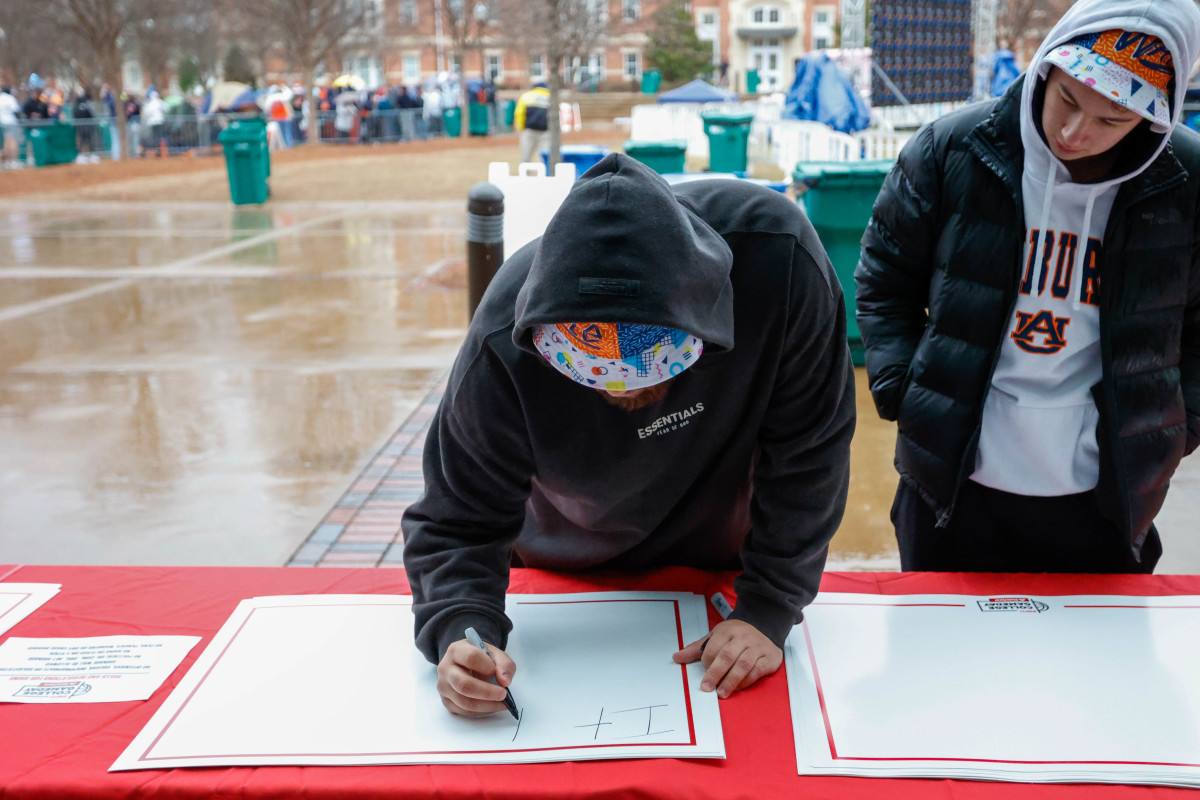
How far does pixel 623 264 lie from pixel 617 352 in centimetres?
12

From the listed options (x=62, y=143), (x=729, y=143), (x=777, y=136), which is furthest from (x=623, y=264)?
(x=62, y=143)

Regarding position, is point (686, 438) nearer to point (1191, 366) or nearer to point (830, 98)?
point (1191, 366)

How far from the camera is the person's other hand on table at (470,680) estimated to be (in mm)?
1417

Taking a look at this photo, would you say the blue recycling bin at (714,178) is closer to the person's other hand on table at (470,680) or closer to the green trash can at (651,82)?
the person's other hand on table at (470,680)

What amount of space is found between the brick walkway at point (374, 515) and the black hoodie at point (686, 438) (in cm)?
181

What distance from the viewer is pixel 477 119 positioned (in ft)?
88.1

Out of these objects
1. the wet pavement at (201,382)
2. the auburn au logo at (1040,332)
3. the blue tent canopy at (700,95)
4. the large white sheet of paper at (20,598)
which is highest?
the blue tent canopy at (700,95)

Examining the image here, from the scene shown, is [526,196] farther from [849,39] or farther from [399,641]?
[849,39]

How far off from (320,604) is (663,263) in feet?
3.02

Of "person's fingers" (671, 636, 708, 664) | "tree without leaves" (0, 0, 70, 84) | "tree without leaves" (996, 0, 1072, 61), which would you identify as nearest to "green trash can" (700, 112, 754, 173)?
"person's fingers" (671, 636, 708, 664)

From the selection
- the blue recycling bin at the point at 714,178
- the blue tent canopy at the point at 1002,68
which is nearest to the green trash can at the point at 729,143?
the blue recycling bin at the point at 714,178

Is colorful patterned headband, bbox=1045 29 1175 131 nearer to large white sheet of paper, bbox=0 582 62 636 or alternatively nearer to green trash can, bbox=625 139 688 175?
large white sheet of paper, bbox=0 582 62 636

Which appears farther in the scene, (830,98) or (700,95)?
(700,95)

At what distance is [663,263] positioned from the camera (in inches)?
48.3
